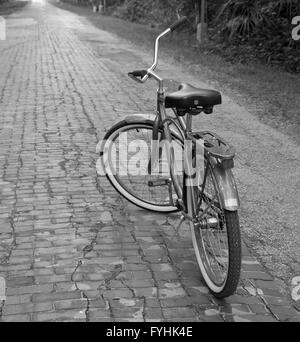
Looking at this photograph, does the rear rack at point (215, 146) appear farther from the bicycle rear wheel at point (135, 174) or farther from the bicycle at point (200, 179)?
the bicycle rear wheel at point (135, 174)

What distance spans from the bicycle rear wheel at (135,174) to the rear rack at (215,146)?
69 centimetres

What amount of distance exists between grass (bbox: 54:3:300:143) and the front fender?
4044mm

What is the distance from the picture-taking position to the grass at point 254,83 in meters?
8.25

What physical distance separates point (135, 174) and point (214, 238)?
1882 millimetres

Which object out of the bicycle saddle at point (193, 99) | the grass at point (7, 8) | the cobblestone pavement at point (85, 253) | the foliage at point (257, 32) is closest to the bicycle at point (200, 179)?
the bicycle saddle at point (193, 99)

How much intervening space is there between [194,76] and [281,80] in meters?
1.89

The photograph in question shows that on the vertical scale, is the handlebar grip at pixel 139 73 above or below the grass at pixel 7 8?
above

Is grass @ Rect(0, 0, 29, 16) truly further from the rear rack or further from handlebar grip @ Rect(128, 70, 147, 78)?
the rear rack

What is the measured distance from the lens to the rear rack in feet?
10.4

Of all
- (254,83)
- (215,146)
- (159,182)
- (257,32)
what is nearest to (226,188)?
(215,146)

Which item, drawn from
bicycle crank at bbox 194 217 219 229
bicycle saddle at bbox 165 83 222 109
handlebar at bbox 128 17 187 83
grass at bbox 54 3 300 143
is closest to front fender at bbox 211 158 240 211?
bicycle crank at bbox 194 217 219 229

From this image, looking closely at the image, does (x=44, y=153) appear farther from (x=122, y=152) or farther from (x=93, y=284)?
(x=93, y=284)

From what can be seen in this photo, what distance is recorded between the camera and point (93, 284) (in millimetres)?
3445
